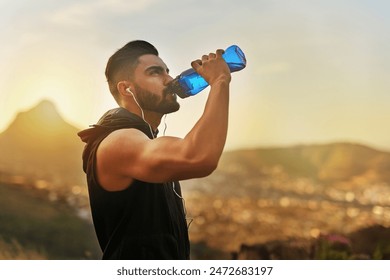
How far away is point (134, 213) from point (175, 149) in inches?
12.3

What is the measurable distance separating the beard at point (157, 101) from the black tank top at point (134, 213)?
67 mm

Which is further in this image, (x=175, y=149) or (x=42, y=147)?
(x=42, y=147)

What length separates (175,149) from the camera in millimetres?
2348

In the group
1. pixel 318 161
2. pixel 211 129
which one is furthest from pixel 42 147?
pixel 318 161

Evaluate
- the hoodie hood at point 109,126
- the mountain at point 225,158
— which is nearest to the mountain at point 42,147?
the mountain at point 225,158


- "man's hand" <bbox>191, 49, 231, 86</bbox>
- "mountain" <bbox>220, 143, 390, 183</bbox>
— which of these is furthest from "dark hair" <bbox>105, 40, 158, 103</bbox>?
"mountain" <bbox>220, 143, 390, 183</bbox>

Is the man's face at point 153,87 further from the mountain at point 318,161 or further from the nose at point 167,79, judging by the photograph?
the mountain at point 318,161

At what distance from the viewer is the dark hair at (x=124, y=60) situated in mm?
2641

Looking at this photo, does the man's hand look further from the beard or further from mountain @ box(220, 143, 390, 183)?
mountain @ box(220, 143, 390, 183)

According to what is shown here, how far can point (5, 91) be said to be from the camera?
9.16ft

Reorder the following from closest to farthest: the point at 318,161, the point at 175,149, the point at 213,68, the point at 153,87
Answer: the point at 175,149, the point at 213,68, the point at 153,87, the point at 318,161

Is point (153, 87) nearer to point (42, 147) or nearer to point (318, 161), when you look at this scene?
point (42, 147)

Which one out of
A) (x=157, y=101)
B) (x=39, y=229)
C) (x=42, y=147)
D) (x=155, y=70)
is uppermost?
(x=155, y=70)

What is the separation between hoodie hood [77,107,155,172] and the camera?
2.52m
